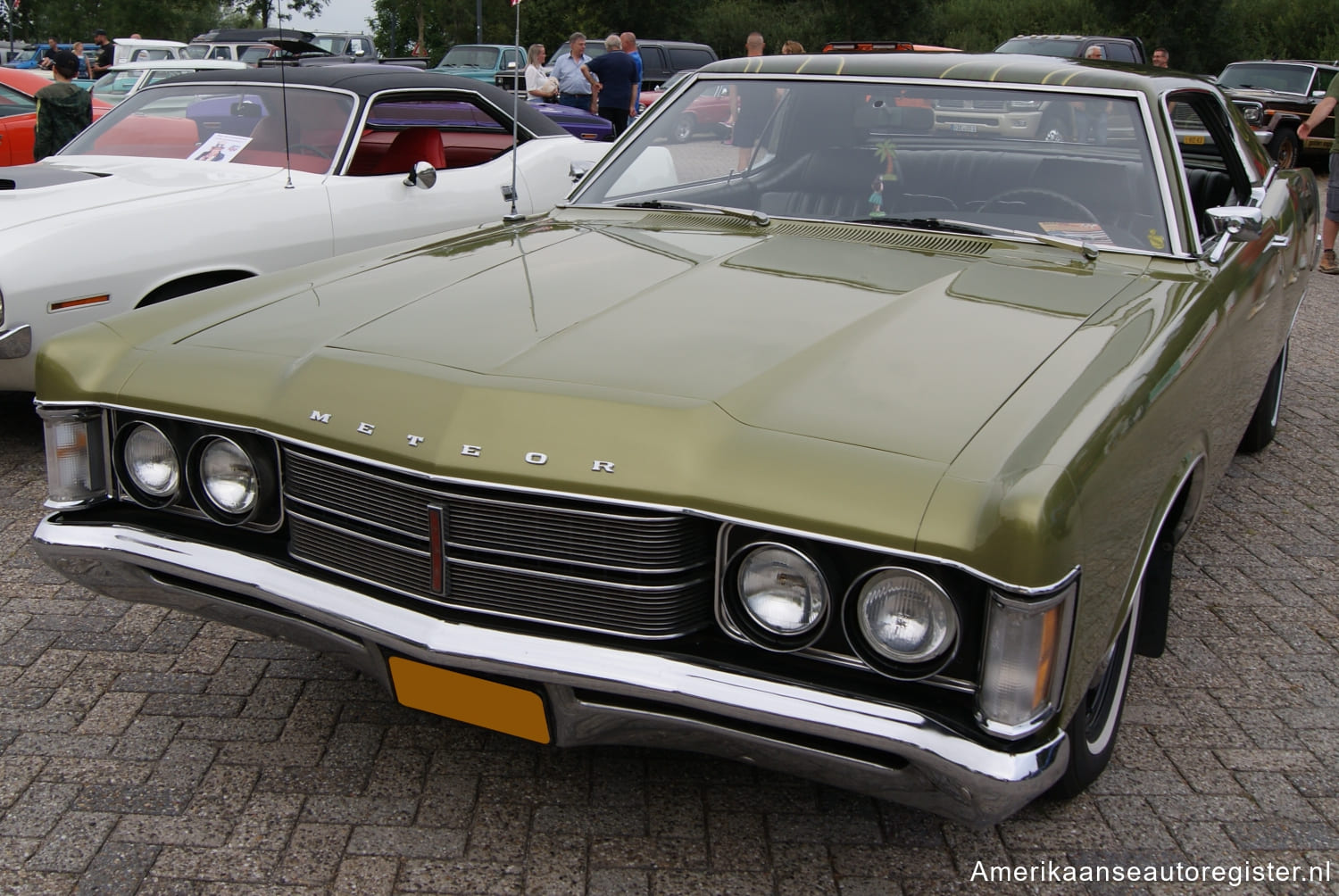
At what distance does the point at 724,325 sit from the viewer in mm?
2580

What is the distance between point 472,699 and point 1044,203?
6.99 feet

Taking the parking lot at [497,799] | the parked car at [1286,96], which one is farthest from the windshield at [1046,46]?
the parking lot at [497,799]

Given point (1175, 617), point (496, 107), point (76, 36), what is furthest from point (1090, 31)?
point (76, 36)

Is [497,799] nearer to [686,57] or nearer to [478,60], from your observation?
[686,57]

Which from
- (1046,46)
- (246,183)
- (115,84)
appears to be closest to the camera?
(246,183)

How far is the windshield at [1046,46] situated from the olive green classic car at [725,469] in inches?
563

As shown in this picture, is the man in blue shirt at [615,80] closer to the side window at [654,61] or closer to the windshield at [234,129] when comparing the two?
the windshield at [234,129]

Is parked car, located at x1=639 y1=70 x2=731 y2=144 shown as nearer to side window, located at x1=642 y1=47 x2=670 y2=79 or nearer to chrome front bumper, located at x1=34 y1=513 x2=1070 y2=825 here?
chrome front bumper, located at x1=34 y1=513 x2=1070 y2=825

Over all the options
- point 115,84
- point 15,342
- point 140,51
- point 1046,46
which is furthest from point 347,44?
point 15,342

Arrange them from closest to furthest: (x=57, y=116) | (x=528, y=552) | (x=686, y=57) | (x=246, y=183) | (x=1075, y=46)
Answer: (x=528, y=552) → (x=246, y=183) → (x=57, y=116) → (x=1075, y=46) → (x=686, y=57)

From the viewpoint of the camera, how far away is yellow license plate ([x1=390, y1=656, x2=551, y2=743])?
7.31 feet

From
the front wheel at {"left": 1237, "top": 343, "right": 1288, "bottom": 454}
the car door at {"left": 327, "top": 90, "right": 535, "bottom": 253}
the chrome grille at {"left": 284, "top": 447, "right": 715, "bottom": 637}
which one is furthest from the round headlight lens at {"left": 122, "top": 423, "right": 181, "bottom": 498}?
the front wheel at {"left": 1237, "top": 343, "right": 1288, "bottom": 454}

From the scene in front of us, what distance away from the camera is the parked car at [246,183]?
15.0 feet

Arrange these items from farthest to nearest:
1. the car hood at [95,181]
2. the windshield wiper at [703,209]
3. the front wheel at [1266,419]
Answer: the front wheel at [1266,419] < the car hood at [95,181] < the windshield wiper at [703,209]
